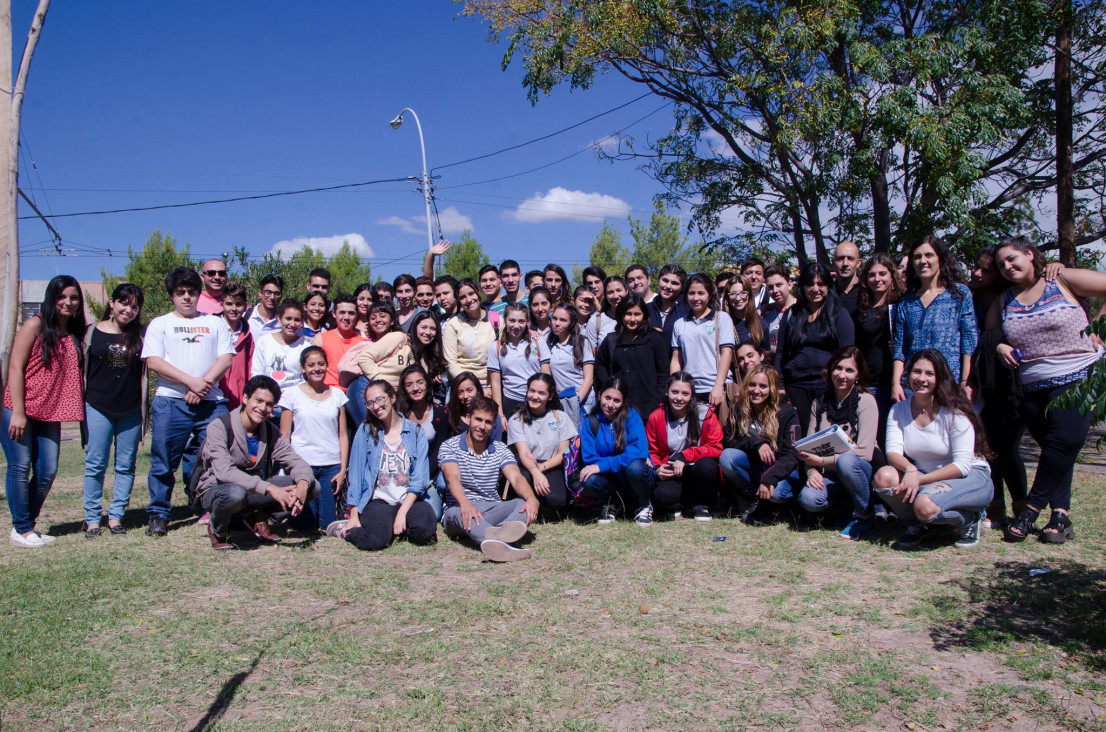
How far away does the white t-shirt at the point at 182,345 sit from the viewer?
621 centimetres

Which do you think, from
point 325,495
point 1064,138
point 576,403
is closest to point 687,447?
point 576,403

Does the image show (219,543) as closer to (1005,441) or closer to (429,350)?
(429,350)

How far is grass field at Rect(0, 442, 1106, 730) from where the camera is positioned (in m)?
3.12

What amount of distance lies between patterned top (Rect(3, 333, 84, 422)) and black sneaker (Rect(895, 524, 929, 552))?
19.4 ft

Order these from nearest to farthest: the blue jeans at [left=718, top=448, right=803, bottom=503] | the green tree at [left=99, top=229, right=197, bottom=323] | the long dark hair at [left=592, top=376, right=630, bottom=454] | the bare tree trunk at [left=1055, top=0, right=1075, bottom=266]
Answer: the blue jeans at [left=718, top=448, right=803, bottom=503] < the long dark hair at [left=592, top=376, right=630, bottom=454] < the bare tree trunk at [left=1055, top=0, right=1075, bottom=266] < the green tree at [left=99, top=229, right=197, bottom=323]

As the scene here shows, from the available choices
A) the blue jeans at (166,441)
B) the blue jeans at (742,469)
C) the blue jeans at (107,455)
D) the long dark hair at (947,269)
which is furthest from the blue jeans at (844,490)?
the blue jeans at (107,455)

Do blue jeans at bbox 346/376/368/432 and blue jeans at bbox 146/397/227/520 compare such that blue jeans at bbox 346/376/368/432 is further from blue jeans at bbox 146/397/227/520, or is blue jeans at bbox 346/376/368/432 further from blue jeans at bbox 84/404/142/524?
blue jeans at bbox 84/404/142/524

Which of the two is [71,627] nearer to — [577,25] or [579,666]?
[579,666]

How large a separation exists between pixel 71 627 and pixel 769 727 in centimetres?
355

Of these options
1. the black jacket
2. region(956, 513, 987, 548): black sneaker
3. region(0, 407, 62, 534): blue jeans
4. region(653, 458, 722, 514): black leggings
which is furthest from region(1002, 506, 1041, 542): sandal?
region(0, 407, 62, 534): blue jeans

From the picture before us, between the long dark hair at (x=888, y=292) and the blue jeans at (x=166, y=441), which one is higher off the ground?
the long dark hair at (x=888, y=292)

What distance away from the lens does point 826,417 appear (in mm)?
5973

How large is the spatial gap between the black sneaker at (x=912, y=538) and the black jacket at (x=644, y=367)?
221 centimetres

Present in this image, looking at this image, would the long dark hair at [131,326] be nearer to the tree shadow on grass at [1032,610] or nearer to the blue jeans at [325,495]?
the blue jeans at [325,495]
